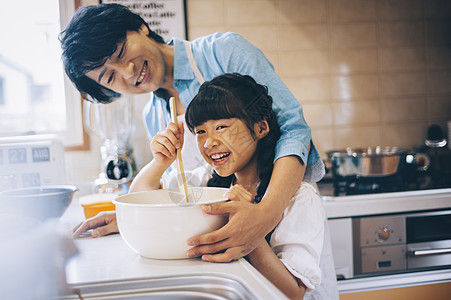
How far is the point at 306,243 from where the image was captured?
0.71 metres

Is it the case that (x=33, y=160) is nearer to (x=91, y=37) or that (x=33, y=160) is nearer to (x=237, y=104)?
(x=91, y=37)

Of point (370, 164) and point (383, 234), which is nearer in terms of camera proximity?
point (383, 234)

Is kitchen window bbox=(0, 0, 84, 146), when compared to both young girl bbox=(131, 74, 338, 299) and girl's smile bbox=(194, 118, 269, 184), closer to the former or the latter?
young girl bbox=(131, 74, 338, 299)

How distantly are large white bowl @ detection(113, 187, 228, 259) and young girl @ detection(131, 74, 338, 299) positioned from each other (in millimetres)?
87

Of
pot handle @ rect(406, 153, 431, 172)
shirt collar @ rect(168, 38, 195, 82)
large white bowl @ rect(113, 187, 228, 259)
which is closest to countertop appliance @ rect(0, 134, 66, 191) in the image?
shirt collar @ rect(168, 38, 195, 82)

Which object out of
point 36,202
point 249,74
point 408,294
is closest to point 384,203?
point 408,294

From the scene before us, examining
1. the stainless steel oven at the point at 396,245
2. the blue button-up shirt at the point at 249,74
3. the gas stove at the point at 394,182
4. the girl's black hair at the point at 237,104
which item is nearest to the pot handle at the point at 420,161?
the gas stove at the point at 394,182

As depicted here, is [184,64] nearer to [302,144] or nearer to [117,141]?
[302,144]

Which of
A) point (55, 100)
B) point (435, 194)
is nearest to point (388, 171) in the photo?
point (435, 194)

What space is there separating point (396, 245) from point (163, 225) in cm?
116

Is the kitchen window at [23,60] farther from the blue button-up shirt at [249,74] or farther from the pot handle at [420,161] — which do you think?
the pot handle at [420,161]

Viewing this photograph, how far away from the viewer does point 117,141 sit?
5.88ft

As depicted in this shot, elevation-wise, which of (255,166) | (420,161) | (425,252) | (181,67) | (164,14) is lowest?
(425,252)

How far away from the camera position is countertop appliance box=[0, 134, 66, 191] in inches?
39.7
